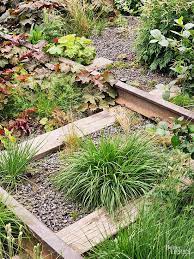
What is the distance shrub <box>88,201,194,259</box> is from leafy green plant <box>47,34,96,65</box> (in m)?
3.31

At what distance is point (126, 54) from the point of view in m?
6.73

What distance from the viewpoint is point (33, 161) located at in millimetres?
4711

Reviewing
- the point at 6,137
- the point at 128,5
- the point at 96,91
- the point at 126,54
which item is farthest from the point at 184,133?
the point at 128,5

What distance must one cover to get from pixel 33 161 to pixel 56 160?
0.66 ft

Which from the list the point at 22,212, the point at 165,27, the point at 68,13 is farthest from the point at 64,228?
the point at 68,13

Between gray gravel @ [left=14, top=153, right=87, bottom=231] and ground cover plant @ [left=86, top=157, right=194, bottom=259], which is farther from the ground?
ground cover plant @ [left=86, top=157, right=194, bottom=259]

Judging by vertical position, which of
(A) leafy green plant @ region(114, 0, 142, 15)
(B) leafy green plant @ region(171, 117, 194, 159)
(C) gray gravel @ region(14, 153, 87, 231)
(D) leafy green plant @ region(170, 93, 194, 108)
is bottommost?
(C) gray gravel @ region(14, 153, 87, 231)

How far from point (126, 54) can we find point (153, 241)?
3.85 m

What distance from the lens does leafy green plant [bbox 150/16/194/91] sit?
392 centimetres

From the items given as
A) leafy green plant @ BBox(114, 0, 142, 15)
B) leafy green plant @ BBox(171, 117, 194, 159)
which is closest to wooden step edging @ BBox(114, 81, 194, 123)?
leafy green plant @ BBox(171, 117, 194, 159)

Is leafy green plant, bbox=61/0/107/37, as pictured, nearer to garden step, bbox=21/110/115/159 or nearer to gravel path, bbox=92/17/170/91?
gravel path, bbox=92/17/170/91

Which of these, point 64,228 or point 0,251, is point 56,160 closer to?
point 64,228

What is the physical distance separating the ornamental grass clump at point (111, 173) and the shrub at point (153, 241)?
62cm

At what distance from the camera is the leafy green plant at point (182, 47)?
3.92m
